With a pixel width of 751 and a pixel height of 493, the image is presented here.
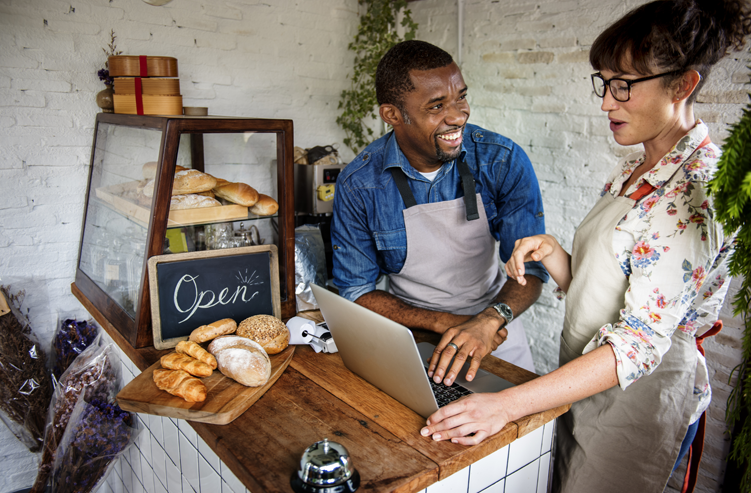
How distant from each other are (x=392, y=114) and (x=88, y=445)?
1574 millimetres

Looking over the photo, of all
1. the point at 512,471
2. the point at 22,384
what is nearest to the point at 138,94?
the point at 22,384

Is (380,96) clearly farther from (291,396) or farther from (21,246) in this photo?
(21,246)

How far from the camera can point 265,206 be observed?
73.0 inches

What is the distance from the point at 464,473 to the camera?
1144mm

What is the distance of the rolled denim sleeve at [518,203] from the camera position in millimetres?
1877

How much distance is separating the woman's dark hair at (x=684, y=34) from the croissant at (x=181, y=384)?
128 centimetres

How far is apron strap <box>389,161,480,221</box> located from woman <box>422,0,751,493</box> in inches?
19.1

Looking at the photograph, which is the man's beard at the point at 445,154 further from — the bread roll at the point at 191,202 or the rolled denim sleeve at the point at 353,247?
the bread roll at the point at 191,202

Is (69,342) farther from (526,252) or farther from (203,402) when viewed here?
(526,252)

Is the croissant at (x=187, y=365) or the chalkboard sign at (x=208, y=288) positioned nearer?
the croissant at (x=187, y=365)

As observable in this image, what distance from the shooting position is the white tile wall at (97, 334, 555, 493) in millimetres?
1182

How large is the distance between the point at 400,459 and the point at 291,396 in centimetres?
39

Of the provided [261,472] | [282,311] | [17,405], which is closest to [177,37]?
[282,311]

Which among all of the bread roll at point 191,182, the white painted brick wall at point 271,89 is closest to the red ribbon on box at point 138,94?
the white painted brick wall at point 271,89
